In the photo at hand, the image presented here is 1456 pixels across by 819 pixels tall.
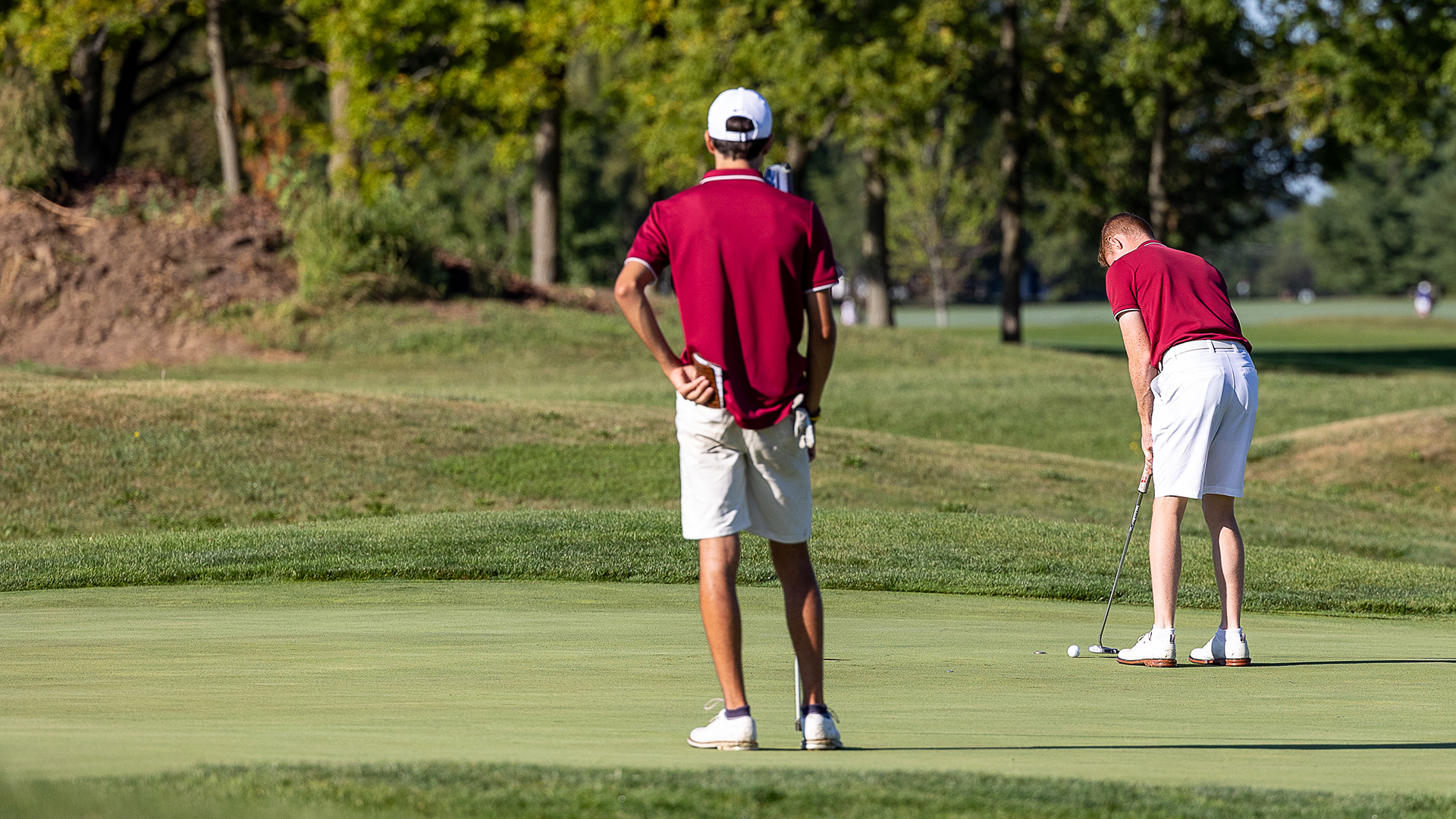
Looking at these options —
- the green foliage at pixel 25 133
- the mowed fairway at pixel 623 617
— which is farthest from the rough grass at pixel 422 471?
the green foliage at pixel 25 133

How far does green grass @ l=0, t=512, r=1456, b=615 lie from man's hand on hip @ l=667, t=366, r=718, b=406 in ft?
18.3

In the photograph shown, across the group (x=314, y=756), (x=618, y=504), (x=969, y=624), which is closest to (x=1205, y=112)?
(x=618, y=504)

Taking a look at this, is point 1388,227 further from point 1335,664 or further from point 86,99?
point 1335,664

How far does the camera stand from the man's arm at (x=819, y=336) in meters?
4.90

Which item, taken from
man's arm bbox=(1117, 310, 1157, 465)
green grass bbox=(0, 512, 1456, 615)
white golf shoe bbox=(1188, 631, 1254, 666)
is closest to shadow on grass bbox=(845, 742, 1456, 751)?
white golf shoe bbox=(1188, 631, 1254, 666)

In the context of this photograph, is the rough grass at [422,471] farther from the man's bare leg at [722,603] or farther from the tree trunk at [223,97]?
the tree trunk at [223,97]

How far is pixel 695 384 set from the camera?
4883 millimetres

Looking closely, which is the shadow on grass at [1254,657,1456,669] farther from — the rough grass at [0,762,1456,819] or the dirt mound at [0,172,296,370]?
the dirt mound at [0,172,296,370]

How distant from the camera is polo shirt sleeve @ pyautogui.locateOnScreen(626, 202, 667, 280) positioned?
5.01 meters

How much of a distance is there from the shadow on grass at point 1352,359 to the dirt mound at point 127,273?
66.1ft

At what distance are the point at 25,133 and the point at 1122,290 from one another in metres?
27.0

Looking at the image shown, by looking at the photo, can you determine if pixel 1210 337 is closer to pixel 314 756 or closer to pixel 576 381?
pixel 314 756

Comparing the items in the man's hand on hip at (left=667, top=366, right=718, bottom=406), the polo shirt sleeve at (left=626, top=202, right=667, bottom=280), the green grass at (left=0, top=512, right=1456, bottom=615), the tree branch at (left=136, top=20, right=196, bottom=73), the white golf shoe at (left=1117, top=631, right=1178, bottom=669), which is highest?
the tree branch at (left=136, top=20, right=196, bottom=73)

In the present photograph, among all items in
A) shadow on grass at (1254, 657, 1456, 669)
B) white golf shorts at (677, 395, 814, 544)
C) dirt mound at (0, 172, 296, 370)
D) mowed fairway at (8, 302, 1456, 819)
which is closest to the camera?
mowed fairway at (8, 302, 1456, 819)
